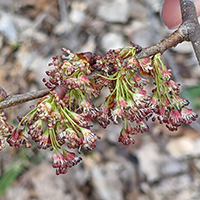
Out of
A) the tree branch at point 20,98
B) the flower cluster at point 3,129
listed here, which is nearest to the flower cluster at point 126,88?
the tree branch at point 20,98

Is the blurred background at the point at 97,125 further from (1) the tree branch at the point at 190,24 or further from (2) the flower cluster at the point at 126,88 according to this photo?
(2) the flower cluster at the point at 126,88

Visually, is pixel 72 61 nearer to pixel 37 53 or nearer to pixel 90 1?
pixel 37 53

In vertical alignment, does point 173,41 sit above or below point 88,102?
above

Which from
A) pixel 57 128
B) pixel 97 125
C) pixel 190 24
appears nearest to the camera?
pixel 57 128

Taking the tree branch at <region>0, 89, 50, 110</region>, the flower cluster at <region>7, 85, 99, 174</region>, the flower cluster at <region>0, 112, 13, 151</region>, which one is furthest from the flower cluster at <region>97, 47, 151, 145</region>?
the flower cluster at <region>0, 112, 13, 151</region>

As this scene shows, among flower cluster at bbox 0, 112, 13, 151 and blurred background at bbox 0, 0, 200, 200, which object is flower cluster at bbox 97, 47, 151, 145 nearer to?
flower cluster at bbox 0, 112, 13, 151

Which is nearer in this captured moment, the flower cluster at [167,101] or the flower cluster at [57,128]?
the flower cluster at [57,128]

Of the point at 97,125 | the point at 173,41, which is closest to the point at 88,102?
the point at 173,41

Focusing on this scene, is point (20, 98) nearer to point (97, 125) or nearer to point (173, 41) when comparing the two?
point (173, 41)

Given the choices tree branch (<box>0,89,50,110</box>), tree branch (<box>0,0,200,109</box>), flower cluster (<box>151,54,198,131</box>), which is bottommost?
flower cluster (<box>151,54,198,131</box>)
